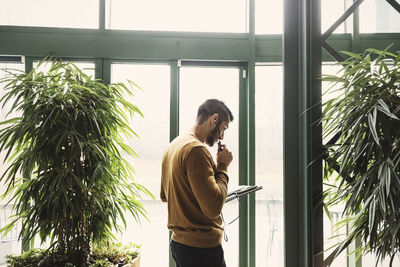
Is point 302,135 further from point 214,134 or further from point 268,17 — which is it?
point 268,17

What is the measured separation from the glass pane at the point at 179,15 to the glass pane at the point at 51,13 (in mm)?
181

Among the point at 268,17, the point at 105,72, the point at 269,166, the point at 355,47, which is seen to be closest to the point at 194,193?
the point at 355,47

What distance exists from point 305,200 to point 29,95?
2.04 meters

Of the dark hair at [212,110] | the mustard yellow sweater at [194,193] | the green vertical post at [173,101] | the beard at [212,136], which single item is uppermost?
the green vertical post at [173,101]

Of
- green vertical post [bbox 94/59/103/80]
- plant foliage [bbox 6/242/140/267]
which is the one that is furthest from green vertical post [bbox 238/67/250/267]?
green vertical post [bbox 94/59/103/80]

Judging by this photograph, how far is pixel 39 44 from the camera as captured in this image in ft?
10.2

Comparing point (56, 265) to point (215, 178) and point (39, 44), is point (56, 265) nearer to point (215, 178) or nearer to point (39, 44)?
point (215, 178)

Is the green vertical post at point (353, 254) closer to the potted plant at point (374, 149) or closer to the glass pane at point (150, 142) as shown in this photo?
the potted plant at point (374, 149)

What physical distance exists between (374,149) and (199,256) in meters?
1.00

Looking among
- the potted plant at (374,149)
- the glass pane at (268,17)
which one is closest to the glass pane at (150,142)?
the glass pane at (268,17)

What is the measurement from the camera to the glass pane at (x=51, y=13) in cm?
317

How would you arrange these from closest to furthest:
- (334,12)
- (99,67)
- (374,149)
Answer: (374,149), (334,12), (99,67)

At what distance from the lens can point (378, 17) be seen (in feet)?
5.80

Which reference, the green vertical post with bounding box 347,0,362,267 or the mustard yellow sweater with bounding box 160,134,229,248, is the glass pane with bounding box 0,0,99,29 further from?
the green vertical post with bounding box 347,0,362,267
